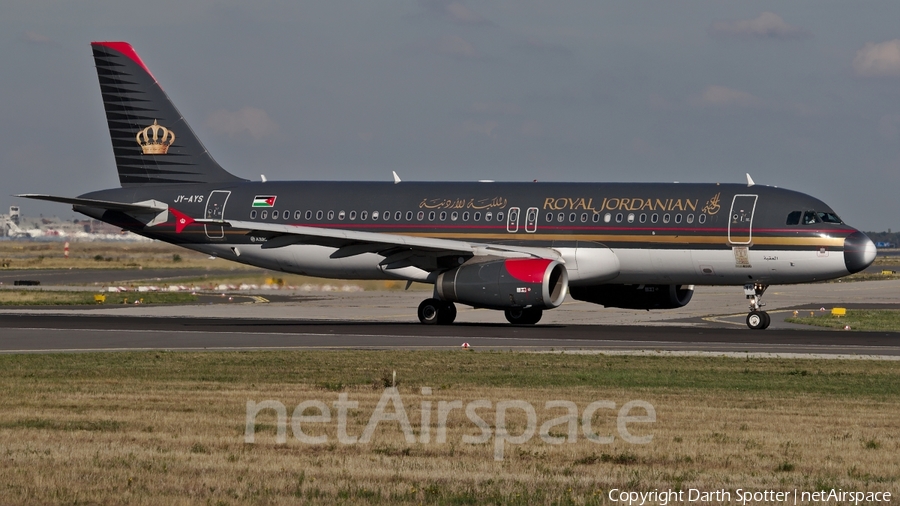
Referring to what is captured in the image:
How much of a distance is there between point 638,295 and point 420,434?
2463 cm

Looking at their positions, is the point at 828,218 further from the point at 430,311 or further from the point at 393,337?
the point at 393,337

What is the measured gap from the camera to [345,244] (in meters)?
36.0

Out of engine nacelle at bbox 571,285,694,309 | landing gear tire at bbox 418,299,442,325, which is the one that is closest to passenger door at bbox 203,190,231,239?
landing gear tire at bbox 418,299,442,325

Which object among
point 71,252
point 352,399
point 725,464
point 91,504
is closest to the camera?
point 91,504

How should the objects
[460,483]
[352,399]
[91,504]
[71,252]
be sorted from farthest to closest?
[71,252] < [352,399] < [460,483] < [91,504]

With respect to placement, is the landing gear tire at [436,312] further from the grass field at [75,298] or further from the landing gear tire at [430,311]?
the grass field at [75,298]

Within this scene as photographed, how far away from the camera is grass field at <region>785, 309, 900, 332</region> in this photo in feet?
125

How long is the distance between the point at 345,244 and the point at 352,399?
18.7 m

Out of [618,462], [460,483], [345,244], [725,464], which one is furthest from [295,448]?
[345,244]

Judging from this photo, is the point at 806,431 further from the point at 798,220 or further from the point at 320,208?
the point at 320,208

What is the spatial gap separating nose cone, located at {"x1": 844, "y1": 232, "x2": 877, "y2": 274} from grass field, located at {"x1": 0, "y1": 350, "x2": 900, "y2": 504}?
11.1 meters

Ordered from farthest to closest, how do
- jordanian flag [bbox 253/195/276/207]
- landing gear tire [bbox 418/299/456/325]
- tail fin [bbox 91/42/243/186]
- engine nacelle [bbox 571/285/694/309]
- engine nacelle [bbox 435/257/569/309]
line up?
1. tail fin [bbox 91/42/243/186]
2. jordanian flag [bbox 253/195/276/207]
3. engine nacelle [bbox 571/285/694/309]
4. landing gear tire [bbox 418/299/456/325]
5. engine nacelle [bbox 435/257/569/309]

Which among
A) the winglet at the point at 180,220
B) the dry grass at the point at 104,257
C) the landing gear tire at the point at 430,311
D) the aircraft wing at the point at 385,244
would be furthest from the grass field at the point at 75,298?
the dry grass at the point at 104,257

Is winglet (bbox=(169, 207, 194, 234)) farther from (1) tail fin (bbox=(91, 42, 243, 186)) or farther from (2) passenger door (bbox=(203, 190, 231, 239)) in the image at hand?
(1) tail fin (bbox=(91, 42, 243, 186))
